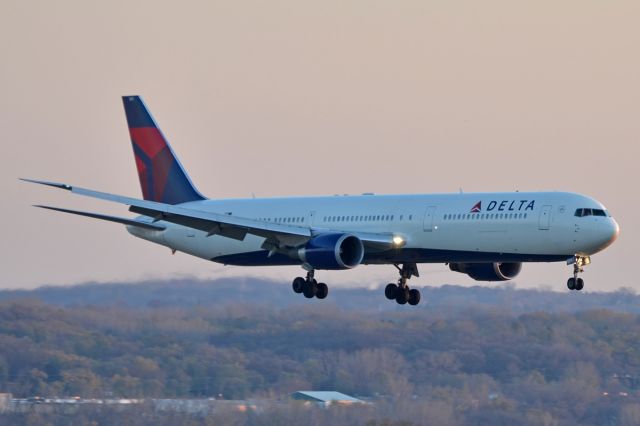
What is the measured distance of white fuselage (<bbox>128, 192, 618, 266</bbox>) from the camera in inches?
2121

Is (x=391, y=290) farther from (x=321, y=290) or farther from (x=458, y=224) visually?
(x=458, y=224)

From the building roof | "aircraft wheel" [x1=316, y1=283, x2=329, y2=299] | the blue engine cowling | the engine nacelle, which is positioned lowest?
the building roof

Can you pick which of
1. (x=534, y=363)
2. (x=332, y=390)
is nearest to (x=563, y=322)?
(x=534, y=363)

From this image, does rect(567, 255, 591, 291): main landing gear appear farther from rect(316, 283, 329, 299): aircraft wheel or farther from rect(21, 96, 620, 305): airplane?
rect(316, 283, 329, 299): aircraft wheel

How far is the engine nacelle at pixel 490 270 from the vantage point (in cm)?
6012

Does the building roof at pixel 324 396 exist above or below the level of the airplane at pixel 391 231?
below

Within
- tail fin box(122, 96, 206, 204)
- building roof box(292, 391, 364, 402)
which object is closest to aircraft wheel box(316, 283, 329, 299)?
tail fin box(122, 96, 206, 204)

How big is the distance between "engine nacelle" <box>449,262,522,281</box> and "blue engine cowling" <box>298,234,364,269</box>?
5448 mm

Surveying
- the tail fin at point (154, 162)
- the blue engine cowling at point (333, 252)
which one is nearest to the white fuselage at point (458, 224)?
the blue engine cowling at point (333, 252)

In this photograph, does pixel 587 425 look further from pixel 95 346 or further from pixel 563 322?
pixel 95 346

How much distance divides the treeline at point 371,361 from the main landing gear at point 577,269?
31.1m

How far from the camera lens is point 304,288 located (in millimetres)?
59781

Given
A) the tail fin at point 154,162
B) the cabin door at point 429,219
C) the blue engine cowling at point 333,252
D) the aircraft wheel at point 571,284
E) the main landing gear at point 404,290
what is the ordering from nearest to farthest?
1. the aircraft wheel at point 571,284
2. the blue engine cowling at point 333,252
3. the cabin door at point 429,219
4. the main landing gear at point 404,290
5. the tail fin at point 154,162

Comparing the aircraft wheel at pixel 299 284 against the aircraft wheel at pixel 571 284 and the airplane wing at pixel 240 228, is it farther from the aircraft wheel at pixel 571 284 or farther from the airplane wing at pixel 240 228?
the aircraft wheel at pixel 571 284
